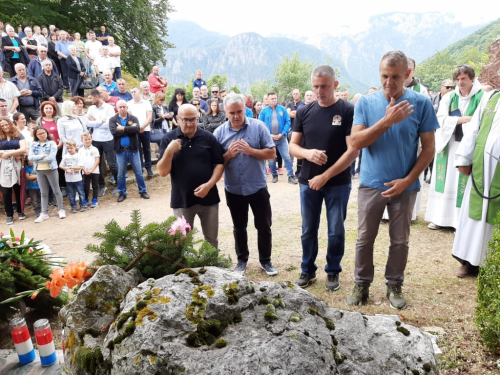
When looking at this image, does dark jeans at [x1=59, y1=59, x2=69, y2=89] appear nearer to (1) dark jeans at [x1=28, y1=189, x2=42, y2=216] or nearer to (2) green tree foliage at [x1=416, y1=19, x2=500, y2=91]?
(1) dark jeans at [x1=28, y1=189, x2=42, y2=216]

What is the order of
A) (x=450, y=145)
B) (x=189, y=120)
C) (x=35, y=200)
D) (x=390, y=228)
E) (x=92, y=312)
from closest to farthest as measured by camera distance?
(x=92, y=312), (x=390, y=228), (x=189, y=120), (x=450, y=145), (x=35, y=200)

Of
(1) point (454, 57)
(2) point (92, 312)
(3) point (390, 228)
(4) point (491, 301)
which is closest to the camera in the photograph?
(2) point (92, 312)

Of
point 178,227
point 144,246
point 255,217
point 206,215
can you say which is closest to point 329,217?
point 255,217

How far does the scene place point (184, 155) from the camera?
416cm

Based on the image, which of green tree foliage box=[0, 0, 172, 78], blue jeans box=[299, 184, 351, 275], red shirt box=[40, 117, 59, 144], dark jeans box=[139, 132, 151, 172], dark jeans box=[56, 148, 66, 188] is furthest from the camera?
green tree foliage box=[0, 0, 172, 78]

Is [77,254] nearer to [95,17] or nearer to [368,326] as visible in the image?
[368,326]

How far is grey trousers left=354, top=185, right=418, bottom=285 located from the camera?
11.6 ft

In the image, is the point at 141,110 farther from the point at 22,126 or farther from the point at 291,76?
the point at 291,76

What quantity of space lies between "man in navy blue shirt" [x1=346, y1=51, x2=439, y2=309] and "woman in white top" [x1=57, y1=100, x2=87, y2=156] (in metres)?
7.50

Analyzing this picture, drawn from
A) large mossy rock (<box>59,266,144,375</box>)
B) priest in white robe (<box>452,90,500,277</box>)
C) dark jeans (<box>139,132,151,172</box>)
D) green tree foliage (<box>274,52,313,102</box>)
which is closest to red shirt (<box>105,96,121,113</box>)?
dark jeans (<box>139,132,151,172</box>)

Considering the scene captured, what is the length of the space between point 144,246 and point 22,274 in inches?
73.5

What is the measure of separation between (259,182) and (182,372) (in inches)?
129

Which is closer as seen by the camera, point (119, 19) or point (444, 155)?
point (444, 155)

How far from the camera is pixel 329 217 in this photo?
13.6 ft
